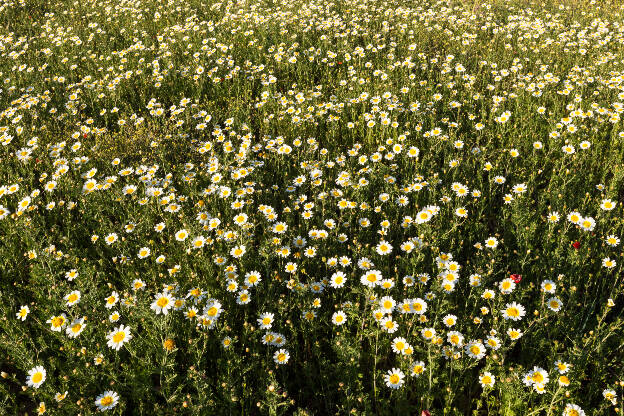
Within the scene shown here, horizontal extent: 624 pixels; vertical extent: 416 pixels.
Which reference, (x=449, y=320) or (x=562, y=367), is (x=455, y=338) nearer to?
(x=449, y=320)

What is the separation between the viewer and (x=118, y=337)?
2652mm

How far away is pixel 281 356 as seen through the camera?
2676 mm

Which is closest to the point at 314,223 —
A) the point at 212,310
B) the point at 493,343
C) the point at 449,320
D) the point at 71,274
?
the point at 212,310

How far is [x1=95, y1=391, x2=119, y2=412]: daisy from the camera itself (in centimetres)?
236

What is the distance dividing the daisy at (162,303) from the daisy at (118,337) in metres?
0.21

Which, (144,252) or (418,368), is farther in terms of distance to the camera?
(144,252)

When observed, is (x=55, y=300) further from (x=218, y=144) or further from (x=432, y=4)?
(x=432, y=4)

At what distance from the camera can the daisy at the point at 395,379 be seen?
249 centimetres

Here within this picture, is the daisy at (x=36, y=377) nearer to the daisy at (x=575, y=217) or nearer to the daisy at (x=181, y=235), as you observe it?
the daisy at (x=181, y=235)

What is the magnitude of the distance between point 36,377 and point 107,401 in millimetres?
516

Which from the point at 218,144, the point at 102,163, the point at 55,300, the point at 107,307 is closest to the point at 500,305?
the point at 107,307

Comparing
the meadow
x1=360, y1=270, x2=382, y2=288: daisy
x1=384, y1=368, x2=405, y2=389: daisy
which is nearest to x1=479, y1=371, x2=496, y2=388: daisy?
the meadow

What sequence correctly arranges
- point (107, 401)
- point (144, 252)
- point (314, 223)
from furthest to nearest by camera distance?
point (314, 223) < point (144, 252) < point (107, 401)

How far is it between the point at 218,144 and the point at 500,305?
3.87 m
